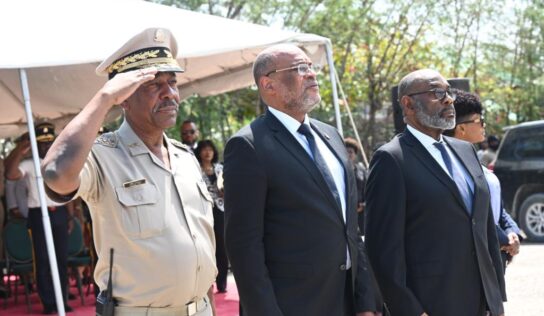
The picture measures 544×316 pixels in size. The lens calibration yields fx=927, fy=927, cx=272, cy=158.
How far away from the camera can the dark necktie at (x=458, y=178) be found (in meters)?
4.52

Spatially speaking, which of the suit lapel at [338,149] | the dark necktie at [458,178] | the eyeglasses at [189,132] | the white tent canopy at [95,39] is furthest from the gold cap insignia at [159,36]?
the eyeglasses at [189,132]

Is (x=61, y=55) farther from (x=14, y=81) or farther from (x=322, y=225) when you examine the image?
(x=322, y=225)

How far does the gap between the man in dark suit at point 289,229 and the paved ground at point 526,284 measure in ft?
18.0

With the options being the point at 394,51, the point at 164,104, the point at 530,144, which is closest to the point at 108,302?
the point at 164,104

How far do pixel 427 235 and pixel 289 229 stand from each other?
0.86m

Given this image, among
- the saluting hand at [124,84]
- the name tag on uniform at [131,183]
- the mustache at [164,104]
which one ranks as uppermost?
the saluting hand at [124,84]

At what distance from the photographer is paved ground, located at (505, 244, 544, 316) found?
926cm

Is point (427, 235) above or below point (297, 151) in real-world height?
below

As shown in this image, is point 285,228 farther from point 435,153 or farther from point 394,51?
point 394,51

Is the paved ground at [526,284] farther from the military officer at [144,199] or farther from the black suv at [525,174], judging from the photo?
the military officer at [144,199]

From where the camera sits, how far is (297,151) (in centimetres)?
402

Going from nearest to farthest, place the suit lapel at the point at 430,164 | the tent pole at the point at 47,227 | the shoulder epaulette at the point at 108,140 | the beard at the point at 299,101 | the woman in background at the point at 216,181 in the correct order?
1. the shoulder epaulette at the point at 108,140
2. the beard at the point at 299,101
3. the suit lapel at the point at 430,164
4. the tent pole at the point at 47,227
5. the woman in background at the point at 216,181

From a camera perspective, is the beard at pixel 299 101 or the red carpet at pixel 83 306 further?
the red carpet at pixel 83 306

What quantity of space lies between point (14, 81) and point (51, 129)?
2.71ft
